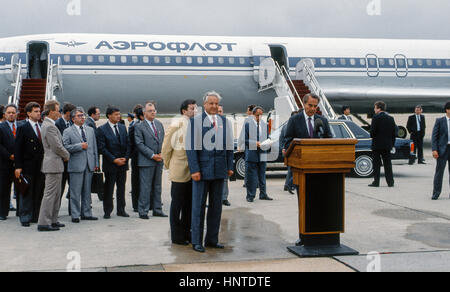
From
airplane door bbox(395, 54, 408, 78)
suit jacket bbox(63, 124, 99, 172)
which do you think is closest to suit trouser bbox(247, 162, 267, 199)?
suit jacket bbox(63, 124, 99, 172)

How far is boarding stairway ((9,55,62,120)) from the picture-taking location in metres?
15.5

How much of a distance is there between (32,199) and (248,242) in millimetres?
3281

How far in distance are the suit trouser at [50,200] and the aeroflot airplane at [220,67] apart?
10.9 m

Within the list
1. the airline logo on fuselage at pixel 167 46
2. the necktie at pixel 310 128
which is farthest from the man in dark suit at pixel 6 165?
the airline logo on fuselage at pixel 167 46

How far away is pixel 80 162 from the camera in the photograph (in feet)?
24.9

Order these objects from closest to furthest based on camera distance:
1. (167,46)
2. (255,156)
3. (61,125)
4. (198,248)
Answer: (198,248)
(61,125)
(255,156)
(167,46)

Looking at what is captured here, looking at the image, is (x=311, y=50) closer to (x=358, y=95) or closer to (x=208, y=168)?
(x=358, y=95)

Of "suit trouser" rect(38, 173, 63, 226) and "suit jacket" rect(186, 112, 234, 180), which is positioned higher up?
"suit jacket" rect(186, 112, 234, 180)

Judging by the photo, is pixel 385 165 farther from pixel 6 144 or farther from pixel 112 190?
pixel 6 144

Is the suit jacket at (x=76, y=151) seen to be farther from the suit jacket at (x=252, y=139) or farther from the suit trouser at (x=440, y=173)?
the suit trouser at (x=440, y=173)

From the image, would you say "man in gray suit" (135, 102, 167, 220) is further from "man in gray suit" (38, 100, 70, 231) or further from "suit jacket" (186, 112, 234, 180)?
"suit jacket" (186, 112, 234, 180)

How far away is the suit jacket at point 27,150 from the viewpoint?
286 inches

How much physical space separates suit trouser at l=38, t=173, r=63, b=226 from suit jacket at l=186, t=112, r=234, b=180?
2.25 meters

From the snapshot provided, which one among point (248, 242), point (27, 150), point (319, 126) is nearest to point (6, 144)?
point (27, 150)
